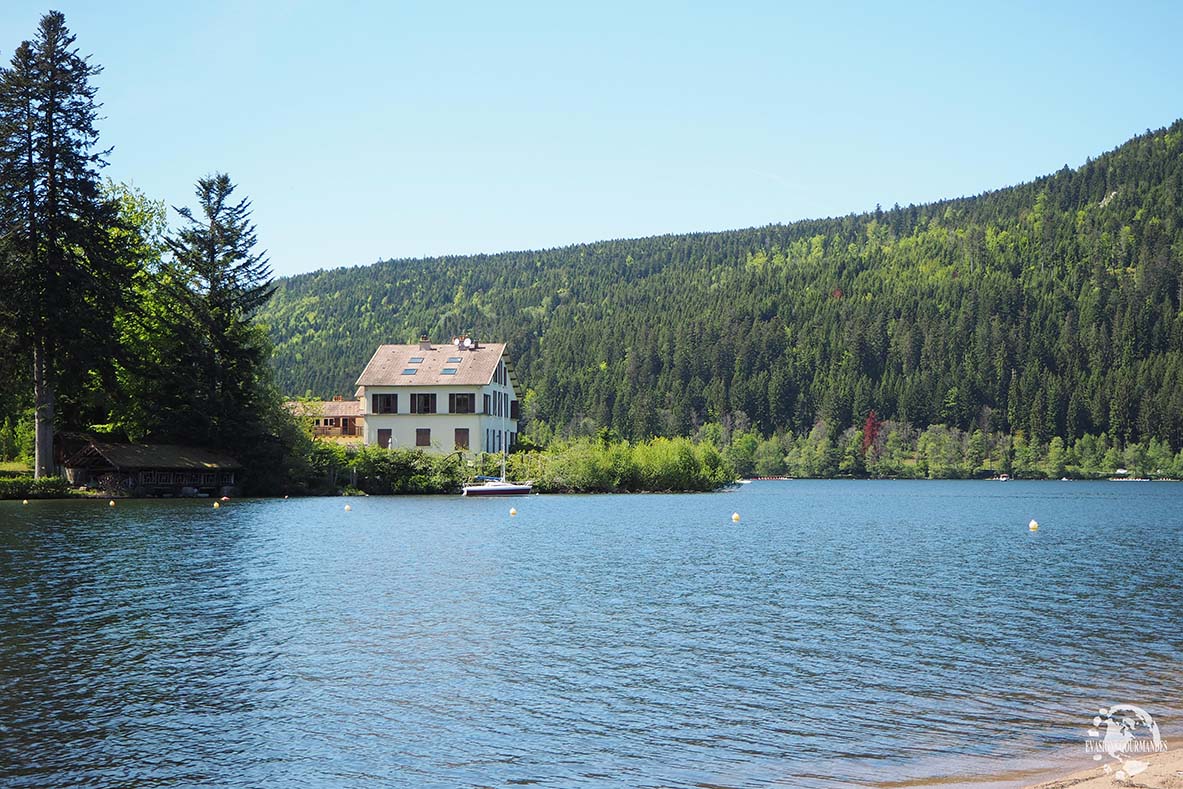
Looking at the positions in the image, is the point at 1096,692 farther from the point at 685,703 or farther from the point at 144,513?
the point at 144,513

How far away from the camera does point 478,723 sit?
1530 cm

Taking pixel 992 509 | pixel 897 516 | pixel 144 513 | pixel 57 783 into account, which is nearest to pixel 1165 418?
pixel 992 509

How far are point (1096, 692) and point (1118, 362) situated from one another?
7981 inches

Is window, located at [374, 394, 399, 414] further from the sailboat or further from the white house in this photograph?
the sailboat

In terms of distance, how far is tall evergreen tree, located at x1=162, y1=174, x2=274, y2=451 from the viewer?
67938 millimetres

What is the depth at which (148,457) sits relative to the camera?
63781 millimetres

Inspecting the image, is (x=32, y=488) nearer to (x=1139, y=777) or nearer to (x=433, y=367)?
(x=433, y=367)

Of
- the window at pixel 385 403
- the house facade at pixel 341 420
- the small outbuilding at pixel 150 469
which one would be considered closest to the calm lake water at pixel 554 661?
the small outbuilding at pixel 150 469

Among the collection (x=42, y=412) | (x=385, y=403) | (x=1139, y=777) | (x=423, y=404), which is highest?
(x=385, y=403)

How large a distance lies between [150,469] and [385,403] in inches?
818

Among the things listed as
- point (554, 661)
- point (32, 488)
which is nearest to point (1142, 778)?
point (554, 661)

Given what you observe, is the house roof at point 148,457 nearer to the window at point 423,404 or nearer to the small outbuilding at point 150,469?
the small outbuilding at point 150,469

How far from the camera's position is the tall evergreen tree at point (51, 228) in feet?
191

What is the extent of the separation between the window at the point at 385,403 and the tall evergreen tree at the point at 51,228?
75.2 feet
